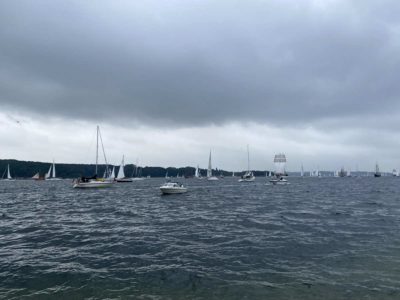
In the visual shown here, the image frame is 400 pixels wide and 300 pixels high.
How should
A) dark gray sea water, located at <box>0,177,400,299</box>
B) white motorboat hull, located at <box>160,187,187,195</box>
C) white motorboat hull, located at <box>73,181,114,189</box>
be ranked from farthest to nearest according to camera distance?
1. white motorboat hull, located at <box>73,181,114,189</box>
2. white motorboat hull, located at <box>160,187,187,195</box>
3. dark gray sea water, located at <box>0,177,400,299</box>

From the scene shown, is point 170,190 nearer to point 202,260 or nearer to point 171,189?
point 171,189

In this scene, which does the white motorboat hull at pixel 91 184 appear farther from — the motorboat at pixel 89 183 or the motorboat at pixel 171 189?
the motorboat at pixel 171 189

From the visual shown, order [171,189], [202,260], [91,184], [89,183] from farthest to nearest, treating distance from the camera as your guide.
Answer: [91,184]
[89,183]
[171,189]
[202,260]

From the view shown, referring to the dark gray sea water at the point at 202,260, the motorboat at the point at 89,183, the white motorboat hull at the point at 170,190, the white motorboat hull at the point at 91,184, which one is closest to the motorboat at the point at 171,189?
the white motorboat hull at the point at 170,190

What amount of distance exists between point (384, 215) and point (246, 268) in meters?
27.1

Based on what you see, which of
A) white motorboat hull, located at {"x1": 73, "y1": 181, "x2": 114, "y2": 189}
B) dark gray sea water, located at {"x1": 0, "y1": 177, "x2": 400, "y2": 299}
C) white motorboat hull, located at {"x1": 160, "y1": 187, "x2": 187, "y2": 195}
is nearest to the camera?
dark gray sea water, located at {"x1": 0, "y1": 177, "x2": 400, "y2": 299}

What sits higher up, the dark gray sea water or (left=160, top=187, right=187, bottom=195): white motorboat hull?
(left=160, top=187, right=187, bottom=195): white motorboat hull

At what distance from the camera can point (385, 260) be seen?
57.7 feet

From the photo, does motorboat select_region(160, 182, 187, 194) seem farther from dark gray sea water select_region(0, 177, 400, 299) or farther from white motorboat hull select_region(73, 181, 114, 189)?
dark gray sea water select_region(0, 177, 400, 299)

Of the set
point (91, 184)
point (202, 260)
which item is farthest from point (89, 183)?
point (202, 260)

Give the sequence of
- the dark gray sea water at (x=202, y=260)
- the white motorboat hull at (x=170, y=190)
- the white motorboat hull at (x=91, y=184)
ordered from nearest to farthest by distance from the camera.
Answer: the dark gray sea water at (x=202, y=260)
the white motorboat hull at (x=170, y=190)
the white motorboat hull at (x=91, y=184)

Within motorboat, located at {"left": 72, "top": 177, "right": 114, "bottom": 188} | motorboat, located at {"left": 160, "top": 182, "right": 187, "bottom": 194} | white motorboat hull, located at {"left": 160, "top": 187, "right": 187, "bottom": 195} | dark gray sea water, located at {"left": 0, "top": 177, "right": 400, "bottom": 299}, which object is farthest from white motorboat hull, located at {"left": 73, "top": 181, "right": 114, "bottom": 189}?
dark gray sea water, located at {"left": 0, "top": 177, "right": 400, "bottom": 299}

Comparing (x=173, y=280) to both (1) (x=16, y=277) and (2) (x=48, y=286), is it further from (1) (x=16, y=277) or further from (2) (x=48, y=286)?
(1) (x=16, y=277)

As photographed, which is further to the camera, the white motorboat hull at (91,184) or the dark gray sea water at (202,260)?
the white motorboat hull at (91,184)
